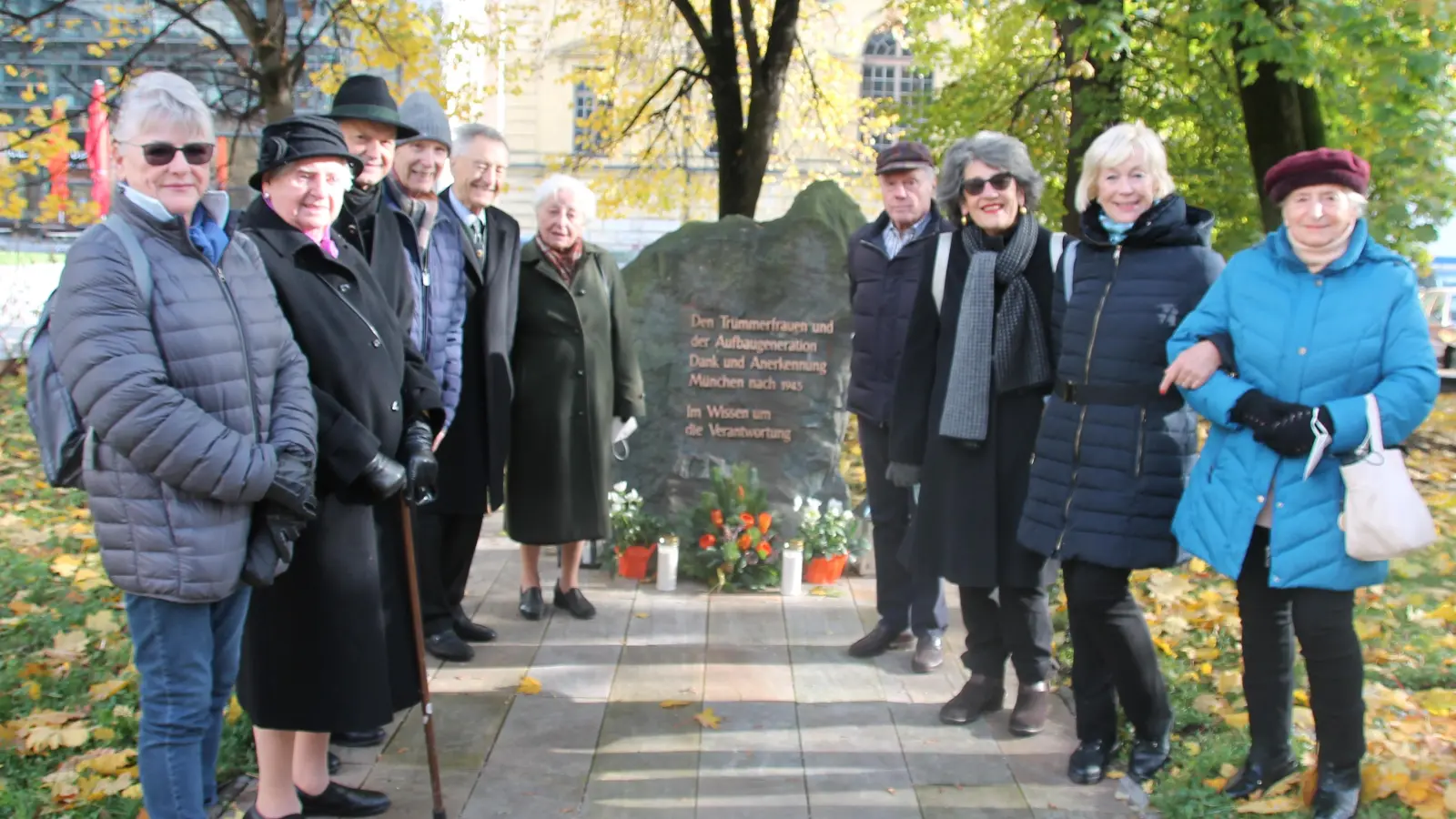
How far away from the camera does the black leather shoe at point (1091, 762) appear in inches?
160

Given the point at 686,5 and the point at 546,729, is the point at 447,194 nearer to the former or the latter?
the point at 546,729

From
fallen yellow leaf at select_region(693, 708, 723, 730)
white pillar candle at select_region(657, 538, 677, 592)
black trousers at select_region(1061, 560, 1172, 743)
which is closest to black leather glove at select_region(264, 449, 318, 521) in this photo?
fallen yellow leaf at select_region(693, 708, 723, 730)

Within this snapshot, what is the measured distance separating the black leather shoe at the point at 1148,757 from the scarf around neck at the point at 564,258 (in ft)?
10.0

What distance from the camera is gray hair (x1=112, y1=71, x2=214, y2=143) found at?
3.05 m

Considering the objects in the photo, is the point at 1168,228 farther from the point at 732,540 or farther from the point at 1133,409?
the point at 732,540

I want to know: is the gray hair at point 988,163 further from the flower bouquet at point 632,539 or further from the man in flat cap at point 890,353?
the flower bouquet at point 632,539

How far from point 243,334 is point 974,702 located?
2800 millimetres

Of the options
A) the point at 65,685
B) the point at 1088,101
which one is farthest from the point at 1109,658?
the point at 1088,101

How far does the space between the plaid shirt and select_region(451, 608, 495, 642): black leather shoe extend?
2306 mm

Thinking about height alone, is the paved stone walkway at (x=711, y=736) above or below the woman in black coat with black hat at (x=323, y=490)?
below

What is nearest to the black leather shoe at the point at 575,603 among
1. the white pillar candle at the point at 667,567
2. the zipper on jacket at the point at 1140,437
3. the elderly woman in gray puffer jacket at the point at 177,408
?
A: the white pillar candle at the point at 667,567

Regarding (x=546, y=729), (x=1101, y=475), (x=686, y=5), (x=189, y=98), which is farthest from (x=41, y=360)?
(x=686, y=5)

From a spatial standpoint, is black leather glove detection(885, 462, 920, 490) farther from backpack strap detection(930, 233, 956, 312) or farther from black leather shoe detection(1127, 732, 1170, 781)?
black leather shoe detection(1127, 732, 1170, 781)

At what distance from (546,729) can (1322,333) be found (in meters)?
2.77
